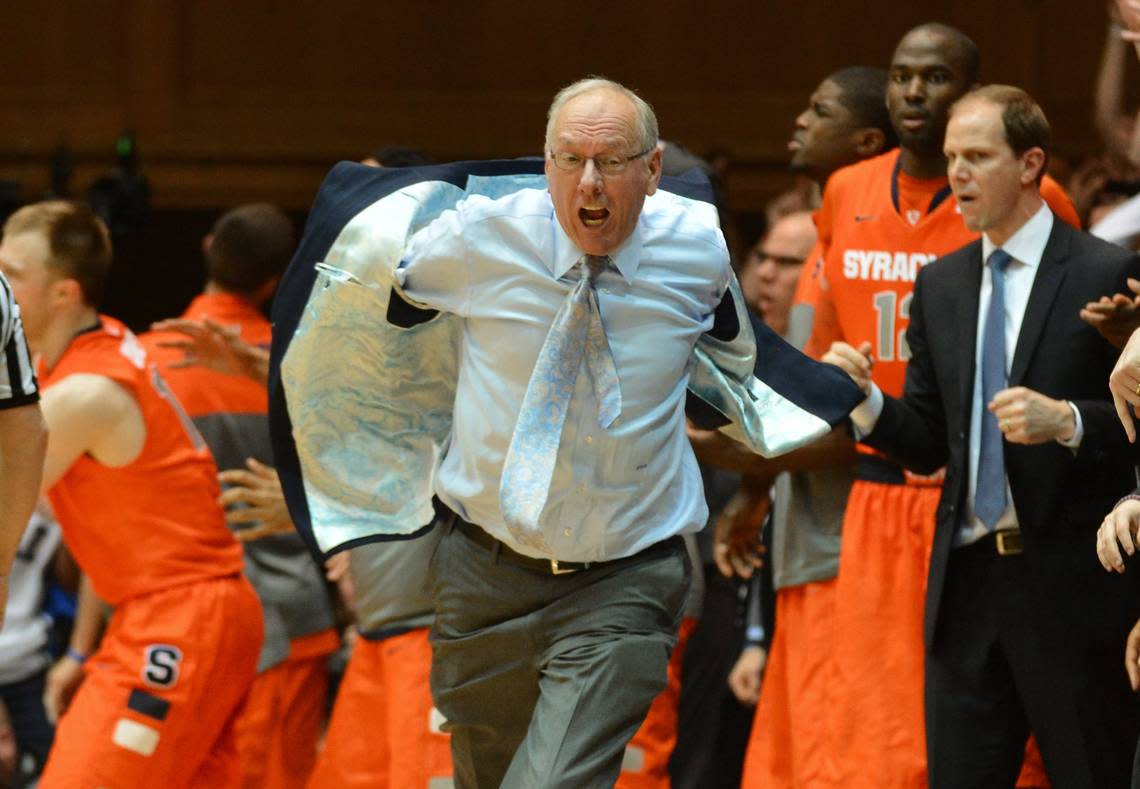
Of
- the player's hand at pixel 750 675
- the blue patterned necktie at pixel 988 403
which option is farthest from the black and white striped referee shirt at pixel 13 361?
the player's hand at pixel 750 675

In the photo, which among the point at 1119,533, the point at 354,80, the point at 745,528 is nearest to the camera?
the point at 1119,533

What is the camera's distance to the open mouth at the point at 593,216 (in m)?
3.74

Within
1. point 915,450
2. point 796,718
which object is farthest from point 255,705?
point 915,450

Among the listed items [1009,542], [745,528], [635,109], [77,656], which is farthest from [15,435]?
[1009,542]

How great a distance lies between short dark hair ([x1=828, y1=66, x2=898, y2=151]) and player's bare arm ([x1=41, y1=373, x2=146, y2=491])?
6.69 ft

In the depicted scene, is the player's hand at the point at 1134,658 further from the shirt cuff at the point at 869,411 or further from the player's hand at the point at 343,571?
the player's hand at the point at 343,571

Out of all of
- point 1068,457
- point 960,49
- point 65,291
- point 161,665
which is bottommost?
point 161,665

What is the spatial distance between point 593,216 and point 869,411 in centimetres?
96

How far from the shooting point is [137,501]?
4.90 m

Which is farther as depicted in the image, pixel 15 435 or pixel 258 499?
pixel 258 499

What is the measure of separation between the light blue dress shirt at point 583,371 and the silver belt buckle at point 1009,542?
2.70 feet

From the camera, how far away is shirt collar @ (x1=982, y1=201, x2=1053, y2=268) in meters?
4.37

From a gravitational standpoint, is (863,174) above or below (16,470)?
above

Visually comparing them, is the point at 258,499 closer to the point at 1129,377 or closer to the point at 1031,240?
the point at 1031,240
